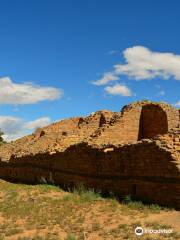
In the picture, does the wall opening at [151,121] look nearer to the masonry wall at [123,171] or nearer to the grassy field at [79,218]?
the masonry wall at [123,171]

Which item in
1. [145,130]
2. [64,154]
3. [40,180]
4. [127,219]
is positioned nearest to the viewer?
[127,219]

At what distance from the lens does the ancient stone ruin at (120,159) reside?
1095cm

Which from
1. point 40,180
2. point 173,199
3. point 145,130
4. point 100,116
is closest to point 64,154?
point 40,180

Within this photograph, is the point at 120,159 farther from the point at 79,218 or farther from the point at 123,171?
the point at 79,218

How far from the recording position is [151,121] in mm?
20297

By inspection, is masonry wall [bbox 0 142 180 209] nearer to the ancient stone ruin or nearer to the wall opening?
the ancient stone ruin

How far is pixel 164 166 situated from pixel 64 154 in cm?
604

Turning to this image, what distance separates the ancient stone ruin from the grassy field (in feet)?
2.17

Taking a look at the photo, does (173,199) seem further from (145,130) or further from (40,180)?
(145,130)

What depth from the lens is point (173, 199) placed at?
10.3 m

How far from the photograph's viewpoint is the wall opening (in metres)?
20.0


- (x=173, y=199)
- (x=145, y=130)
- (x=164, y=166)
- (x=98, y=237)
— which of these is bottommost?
(x=98, y=237)
